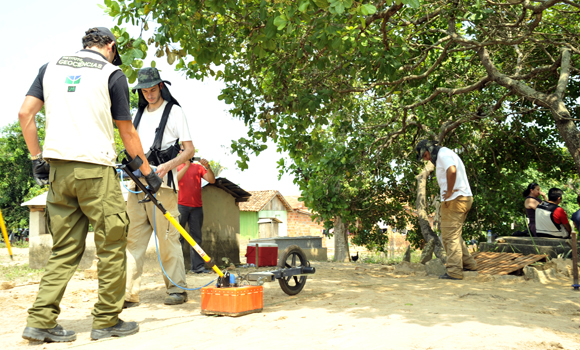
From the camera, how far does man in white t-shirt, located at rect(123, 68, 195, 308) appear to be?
415cm

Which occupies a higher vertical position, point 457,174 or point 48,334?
point 457,174

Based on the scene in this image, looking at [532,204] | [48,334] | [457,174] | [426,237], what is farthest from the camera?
[532,204]

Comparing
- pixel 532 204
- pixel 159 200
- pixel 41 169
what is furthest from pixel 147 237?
pixel 532 204

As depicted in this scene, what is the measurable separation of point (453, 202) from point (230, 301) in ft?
12.4

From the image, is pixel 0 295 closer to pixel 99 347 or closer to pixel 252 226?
pixel 99 347

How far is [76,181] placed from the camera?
2.95m

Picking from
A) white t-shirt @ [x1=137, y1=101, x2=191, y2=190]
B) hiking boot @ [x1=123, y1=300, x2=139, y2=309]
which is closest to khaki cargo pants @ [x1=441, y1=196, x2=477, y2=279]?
white t-shirt @ [x1=137, y1=101, x2=191, y2=190]

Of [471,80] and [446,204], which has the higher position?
[471,80]

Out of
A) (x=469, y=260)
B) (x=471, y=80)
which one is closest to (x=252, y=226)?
(x=471, y=80)

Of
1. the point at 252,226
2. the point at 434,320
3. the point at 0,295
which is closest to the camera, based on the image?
the point at 434,320

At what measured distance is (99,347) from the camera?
284cm

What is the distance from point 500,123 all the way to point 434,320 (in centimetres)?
819

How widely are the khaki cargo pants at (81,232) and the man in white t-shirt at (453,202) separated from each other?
442 cm

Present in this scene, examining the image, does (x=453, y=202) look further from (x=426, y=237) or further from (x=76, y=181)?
(x=76, y=181)
